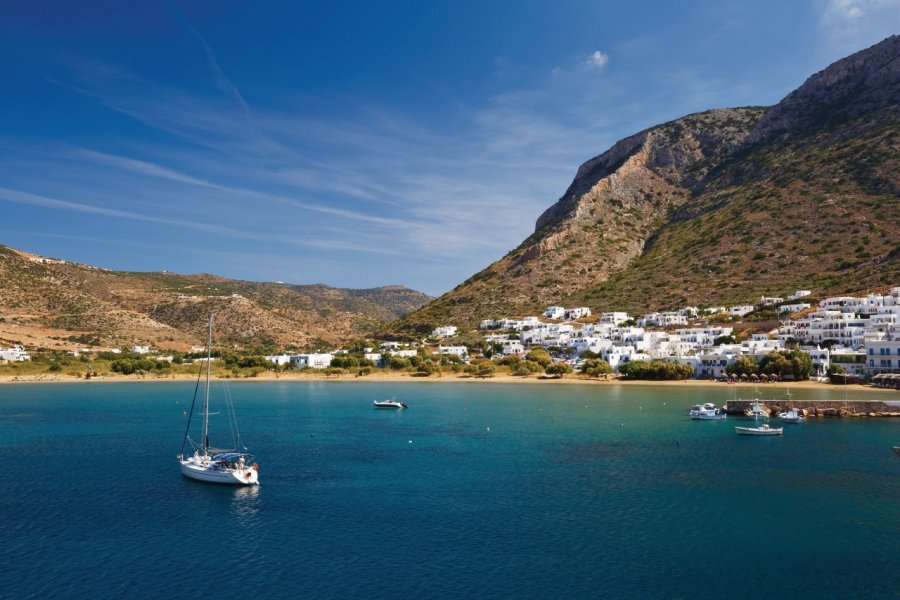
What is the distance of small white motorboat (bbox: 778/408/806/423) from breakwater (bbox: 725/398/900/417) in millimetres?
1859

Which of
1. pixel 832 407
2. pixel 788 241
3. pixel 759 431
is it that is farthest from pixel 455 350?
pixel 759 431

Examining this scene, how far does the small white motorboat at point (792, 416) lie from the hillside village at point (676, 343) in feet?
116

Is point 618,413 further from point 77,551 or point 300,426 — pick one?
point 77,551

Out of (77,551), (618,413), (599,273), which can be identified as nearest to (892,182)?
(599,273)

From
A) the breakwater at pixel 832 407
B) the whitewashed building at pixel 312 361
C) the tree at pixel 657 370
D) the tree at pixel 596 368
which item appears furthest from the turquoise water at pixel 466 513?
the whitewashed building at pixel 312 361

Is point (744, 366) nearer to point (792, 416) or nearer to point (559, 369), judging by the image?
point (559, 369)

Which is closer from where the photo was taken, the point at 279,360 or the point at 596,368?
the point at 596,368

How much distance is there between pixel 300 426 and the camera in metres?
71.9

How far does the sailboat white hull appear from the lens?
147ft

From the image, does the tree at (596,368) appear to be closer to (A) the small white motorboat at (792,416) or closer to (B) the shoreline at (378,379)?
(B) the shoreline at (378,379)

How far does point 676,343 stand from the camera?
423 ft

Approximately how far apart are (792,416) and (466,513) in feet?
168

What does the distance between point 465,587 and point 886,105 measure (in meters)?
217

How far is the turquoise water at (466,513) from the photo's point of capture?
28.1 metres
